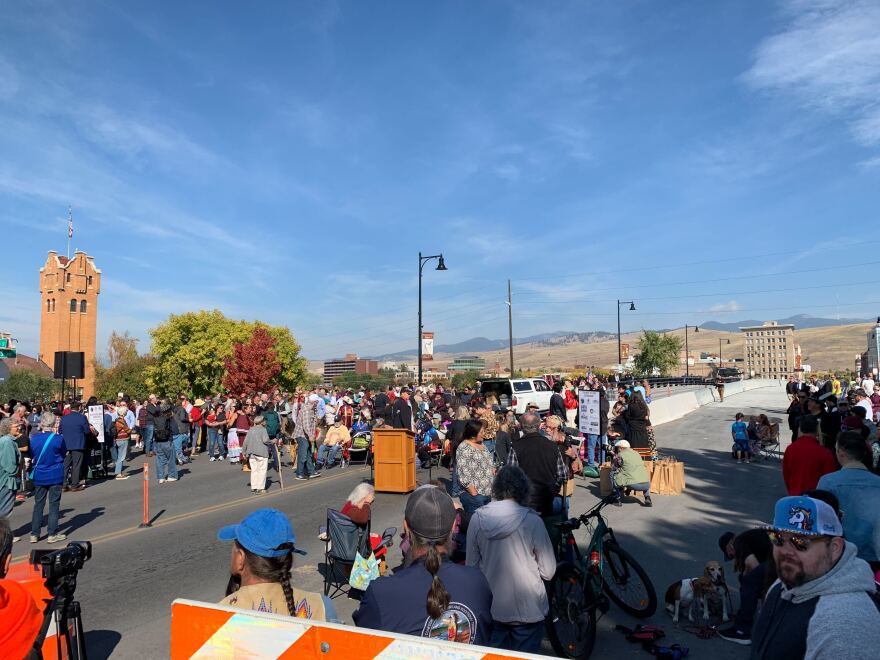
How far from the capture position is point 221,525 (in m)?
10.4

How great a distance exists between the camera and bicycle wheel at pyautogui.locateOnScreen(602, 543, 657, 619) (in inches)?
238

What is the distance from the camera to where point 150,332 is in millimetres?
60719

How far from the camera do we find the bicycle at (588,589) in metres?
5.26

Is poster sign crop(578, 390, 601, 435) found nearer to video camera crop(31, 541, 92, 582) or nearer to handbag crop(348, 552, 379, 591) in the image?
handbag crop(348, 552, 379, 591)

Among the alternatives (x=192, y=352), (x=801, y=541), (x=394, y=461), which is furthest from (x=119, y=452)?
(x=192, y=352)

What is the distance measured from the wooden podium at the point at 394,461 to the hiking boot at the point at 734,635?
7.76 meters

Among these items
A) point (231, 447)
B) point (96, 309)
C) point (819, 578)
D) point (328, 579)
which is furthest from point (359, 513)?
point (96, 309)

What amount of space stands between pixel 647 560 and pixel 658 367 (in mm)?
84395

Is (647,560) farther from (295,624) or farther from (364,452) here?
(364,452)

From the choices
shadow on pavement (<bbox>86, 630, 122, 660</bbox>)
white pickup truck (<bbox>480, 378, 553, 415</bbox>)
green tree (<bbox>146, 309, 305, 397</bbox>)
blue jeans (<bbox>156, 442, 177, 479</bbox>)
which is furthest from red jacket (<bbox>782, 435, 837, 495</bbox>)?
green tree (<bbox>146, 309, 305, 397</bbox>)

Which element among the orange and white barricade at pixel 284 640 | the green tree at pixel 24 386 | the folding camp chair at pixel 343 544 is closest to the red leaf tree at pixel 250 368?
the green tree at pixel 24 386

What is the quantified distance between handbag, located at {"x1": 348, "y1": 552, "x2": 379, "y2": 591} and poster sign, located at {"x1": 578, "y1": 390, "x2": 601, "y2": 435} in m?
9.93

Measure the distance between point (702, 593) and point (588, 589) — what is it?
4.61 feet

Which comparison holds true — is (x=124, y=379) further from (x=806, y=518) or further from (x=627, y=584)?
(x=806, y=518)
